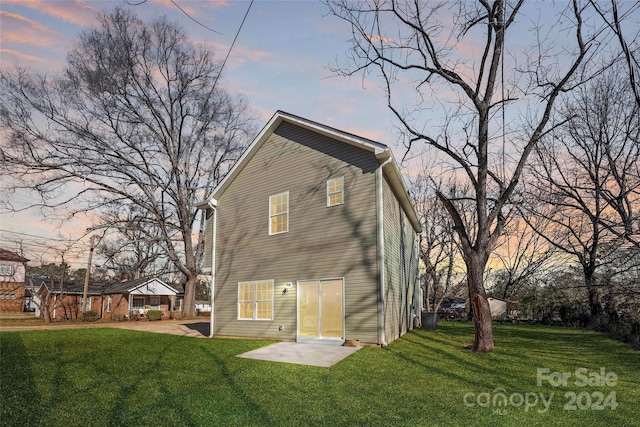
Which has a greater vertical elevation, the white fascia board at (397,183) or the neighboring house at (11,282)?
the white fascia board at (397,183)

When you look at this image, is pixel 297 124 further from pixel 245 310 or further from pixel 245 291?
pixel 245 310

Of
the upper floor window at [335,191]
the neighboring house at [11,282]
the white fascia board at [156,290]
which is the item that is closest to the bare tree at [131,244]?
the white fascia board at [156,290]

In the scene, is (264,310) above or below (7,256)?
below

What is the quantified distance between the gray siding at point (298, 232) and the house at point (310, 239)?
33 millimetres

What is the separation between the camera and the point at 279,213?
1364cm

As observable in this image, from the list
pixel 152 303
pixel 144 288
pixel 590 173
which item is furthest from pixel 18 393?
pixel 152 303

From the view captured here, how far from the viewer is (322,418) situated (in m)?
5.01

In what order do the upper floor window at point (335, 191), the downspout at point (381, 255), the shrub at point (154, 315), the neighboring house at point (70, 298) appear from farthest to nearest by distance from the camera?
the neighboring house at point (70, 298) < the shrub at point (154, 315) < the upper floor window at point (335, 191) < the downspout at point (381, 255)

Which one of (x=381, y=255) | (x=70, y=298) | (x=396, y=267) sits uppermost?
(x=381, y=255)

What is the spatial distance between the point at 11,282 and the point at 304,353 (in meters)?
41.1

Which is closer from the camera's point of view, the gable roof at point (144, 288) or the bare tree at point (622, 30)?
the bare tree at point (622, 30)

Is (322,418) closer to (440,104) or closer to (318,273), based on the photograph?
(318,273)

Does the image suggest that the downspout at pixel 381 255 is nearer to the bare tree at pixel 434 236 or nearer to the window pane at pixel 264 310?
the window pane at pixel 264 310

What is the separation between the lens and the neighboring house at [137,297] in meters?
31.7
